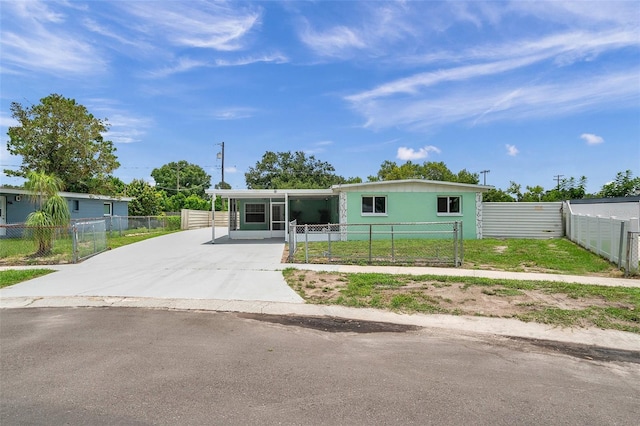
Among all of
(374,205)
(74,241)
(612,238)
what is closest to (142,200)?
(74,241)

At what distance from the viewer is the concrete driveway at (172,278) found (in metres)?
8.53

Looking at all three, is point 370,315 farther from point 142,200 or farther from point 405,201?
point 142,200

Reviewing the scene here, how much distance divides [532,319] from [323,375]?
4135 millimetres

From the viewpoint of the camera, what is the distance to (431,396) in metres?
3.68

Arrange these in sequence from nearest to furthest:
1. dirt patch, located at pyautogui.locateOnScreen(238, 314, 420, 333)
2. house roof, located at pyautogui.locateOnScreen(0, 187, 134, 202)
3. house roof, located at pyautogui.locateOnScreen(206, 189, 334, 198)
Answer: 1. dirt patch, located at pyautogui.locateOnScreen(238, 314, 420, 333)
2. house roof, located at pyautogui.locateOnScreen(206, 189, 334, 198)
3. house roof, located at pyautogui.locateOnScreen(0, 187, 134, 202)

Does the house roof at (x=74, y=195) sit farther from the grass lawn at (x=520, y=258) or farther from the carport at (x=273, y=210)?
the grass lawn at (x=520, y=258)

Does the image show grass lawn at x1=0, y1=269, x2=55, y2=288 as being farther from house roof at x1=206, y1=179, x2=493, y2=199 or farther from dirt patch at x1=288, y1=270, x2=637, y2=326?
house roof at x1=206, y1=179, x2=493, y2=199

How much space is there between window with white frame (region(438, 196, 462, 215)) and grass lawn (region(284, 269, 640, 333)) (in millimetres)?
11708

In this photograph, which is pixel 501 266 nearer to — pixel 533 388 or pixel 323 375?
pixel 533 388

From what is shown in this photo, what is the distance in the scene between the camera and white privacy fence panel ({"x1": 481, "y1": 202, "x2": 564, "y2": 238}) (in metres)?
20.9

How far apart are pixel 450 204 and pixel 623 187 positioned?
89.8 feet

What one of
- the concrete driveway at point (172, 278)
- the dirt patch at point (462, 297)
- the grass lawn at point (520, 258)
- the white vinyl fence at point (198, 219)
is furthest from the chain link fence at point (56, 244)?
the white vinyl fence at point (198, 219)

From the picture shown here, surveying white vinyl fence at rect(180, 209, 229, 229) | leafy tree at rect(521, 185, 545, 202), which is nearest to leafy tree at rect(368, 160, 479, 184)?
leafy tree at rect(521, 185, 545, 202)

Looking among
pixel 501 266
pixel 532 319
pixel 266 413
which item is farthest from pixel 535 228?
pixel 266 413
